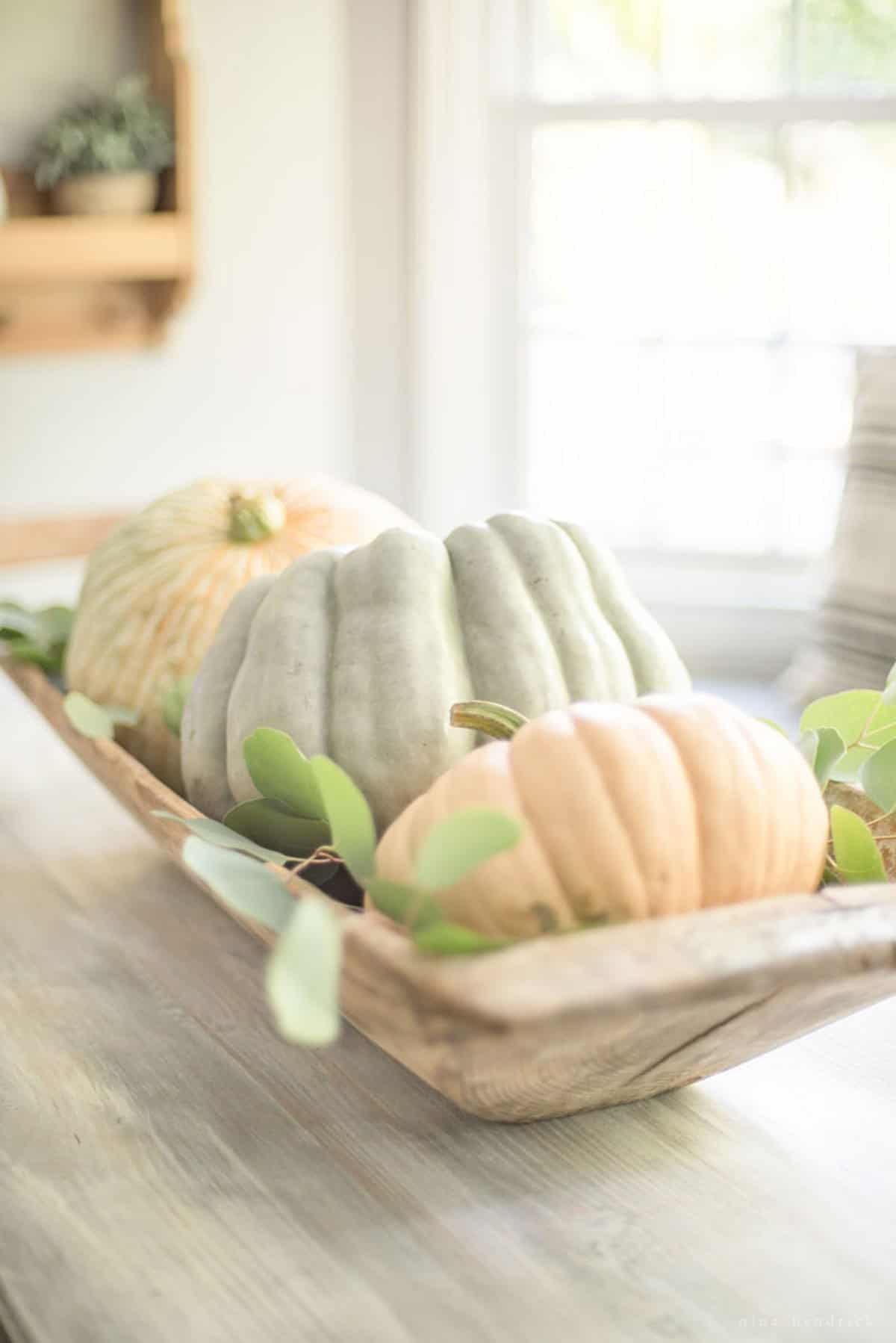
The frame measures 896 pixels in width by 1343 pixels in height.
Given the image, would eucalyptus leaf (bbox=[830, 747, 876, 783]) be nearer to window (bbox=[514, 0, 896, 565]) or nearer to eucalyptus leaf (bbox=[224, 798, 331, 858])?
eucalyptus leaf (bbox=[224, 798, 331, 858])

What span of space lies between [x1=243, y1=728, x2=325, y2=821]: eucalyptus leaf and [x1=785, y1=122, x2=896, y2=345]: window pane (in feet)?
5.08

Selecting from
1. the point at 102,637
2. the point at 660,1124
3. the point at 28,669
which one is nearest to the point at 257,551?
the point at 102,637

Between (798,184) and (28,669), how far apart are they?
1.35 metres

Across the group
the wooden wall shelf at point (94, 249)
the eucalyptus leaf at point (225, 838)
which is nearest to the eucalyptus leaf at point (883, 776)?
the eucalyptus leaf at point (225, 838)

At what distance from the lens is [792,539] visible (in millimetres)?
2037

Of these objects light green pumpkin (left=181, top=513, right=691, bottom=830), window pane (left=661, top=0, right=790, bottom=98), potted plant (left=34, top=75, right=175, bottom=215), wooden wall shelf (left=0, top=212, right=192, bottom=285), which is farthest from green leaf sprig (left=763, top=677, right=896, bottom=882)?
window pane (left=661, top=0, right=790, bottom=98)

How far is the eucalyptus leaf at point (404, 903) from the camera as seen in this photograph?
1.49ft

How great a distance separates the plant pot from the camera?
1792mm

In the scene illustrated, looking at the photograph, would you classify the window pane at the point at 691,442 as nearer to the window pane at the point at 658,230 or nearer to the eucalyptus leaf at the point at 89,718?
the window pane at the point at 658,230

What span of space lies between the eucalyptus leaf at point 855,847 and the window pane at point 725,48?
1.61 metres

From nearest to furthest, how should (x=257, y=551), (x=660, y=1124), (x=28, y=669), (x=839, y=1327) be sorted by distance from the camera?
(x=839, y=1327) → (x=660, y=1124) → (x=257, y=551) → (x=28, y=669)

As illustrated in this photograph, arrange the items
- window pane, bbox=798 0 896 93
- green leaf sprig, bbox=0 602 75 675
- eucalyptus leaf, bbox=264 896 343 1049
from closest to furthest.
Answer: eucalyptus leaf, bbox=264 896 343 1049 → green leaf sprig, bbox=0 602 75 675 → window pane, bbox=798 0 896 93

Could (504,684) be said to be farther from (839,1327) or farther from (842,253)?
(842,253)

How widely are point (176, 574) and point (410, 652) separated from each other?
285mm
